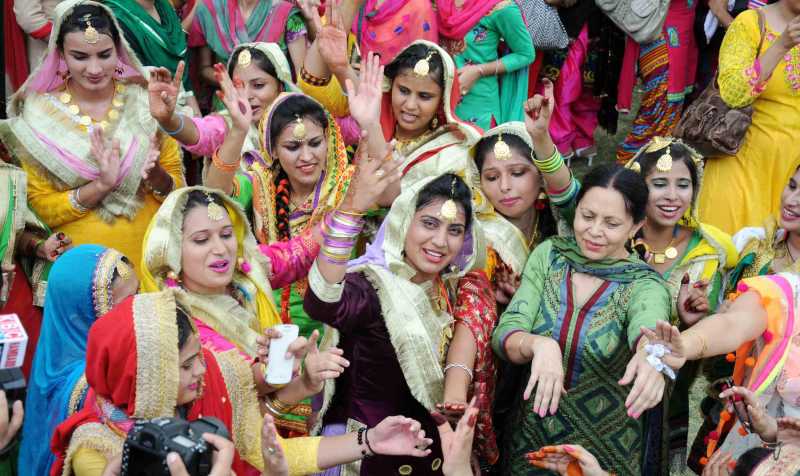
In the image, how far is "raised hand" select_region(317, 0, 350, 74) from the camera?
408 cm

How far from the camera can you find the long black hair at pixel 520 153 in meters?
3.79

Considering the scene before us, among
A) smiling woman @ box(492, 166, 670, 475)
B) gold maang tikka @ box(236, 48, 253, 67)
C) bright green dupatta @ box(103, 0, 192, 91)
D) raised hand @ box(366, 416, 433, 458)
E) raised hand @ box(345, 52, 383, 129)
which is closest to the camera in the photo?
raised hand @ box(366, 416, 433, 458)

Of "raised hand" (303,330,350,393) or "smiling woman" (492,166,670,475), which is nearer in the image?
"raised hand" (303,330,350,393)

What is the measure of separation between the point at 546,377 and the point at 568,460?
265 mm

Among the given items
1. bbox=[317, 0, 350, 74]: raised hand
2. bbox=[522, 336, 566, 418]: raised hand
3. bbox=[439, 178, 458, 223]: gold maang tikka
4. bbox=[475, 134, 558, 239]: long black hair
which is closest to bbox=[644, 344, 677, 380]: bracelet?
bbox=[522, 336, 566, 418]: raised hand

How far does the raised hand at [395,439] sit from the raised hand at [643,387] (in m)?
0.58

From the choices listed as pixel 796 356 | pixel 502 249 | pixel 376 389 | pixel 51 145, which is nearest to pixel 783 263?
pixel 796 356

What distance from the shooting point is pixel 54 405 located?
281 centimetres

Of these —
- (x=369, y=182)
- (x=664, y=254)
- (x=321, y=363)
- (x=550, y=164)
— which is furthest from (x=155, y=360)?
(x=664, y=254)

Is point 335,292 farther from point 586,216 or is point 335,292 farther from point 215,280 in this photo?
point 586,216

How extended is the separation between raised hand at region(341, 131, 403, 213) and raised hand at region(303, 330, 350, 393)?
0.42 metres

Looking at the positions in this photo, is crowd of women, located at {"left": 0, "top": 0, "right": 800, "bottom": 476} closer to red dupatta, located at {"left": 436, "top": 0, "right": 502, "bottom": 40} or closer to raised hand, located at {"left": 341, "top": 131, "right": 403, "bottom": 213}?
raised hand, located at {"left": 341, "top": 131, "right": 403, "bottom": 213}

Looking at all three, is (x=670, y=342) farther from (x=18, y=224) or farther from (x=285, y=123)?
(x=18, y=224)

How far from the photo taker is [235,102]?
12.1ft
